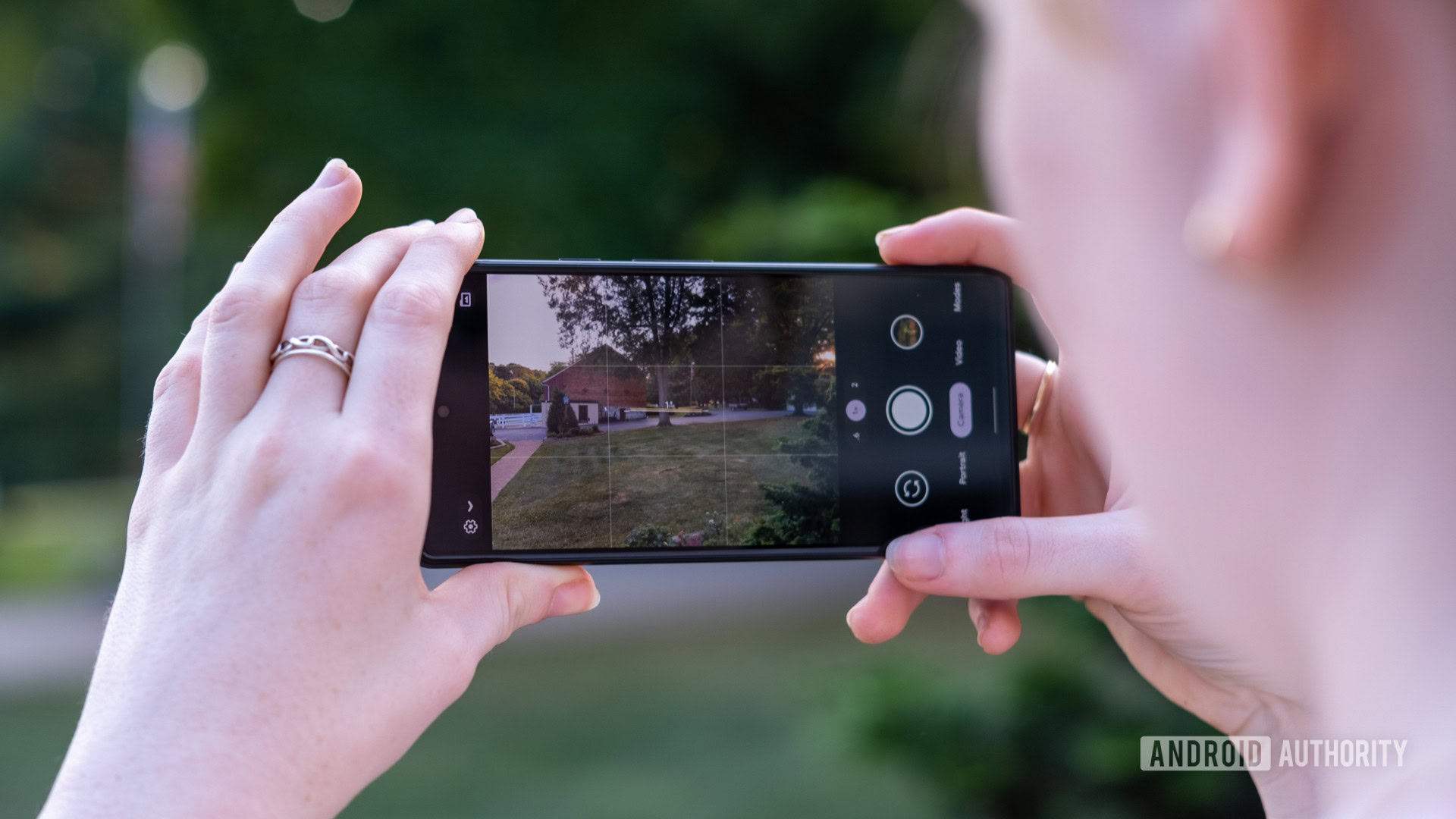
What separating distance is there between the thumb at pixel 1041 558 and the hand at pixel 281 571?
0.76m

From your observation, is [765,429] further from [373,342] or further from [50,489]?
[50,489]

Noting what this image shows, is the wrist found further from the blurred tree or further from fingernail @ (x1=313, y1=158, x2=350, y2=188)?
the blurred tree

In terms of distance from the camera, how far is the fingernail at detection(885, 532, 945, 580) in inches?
62.8

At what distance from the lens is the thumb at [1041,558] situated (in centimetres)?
155

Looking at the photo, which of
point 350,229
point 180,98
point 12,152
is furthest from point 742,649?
point 12,152

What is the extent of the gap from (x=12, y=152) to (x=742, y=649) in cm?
2161

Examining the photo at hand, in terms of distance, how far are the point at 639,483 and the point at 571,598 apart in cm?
23

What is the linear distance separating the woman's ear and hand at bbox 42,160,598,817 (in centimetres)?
90

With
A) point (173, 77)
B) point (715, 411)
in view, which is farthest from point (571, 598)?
point (173, 77)

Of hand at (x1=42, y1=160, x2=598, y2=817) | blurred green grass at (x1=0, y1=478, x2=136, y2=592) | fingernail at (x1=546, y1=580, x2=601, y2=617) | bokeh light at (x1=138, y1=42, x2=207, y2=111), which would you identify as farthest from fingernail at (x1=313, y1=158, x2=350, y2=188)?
blurred green grass at (x1=0, y1=478, x2=136, y2=592)

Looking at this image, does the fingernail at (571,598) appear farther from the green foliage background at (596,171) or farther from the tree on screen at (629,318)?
the green foliage background at (596,171)

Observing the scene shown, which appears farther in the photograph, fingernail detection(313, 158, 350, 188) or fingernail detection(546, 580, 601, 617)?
fingernail detection(546, 580, 601, 617)

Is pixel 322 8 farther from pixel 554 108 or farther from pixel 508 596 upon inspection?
pixel 508 596

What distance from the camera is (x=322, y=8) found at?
19.5 ft
